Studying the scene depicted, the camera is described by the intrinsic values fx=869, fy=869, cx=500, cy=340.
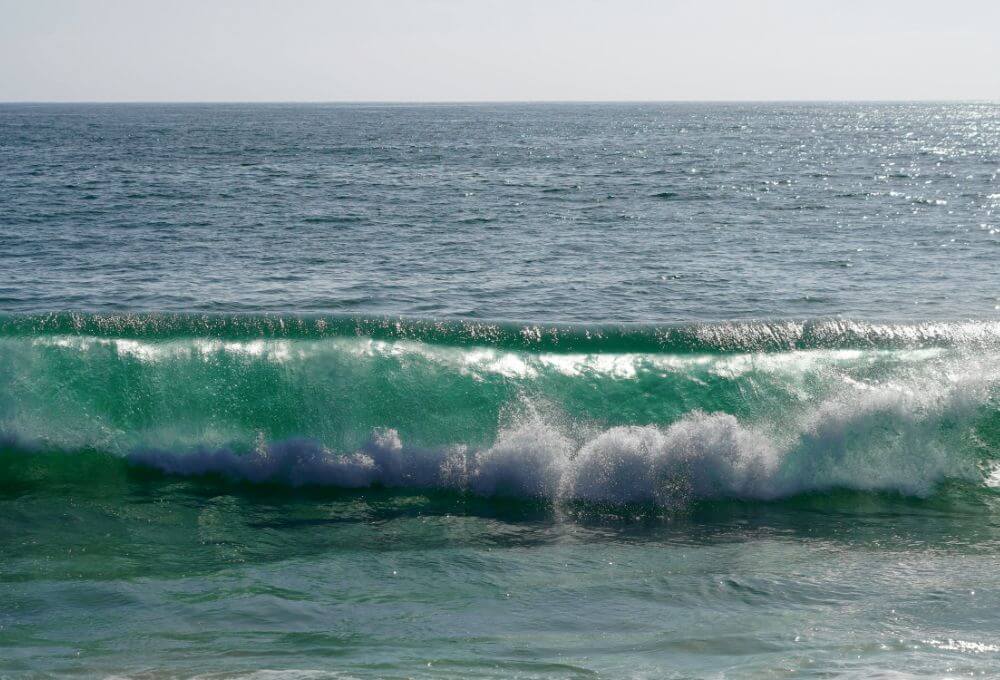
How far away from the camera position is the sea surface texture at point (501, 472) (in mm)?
5867

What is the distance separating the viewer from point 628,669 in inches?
210

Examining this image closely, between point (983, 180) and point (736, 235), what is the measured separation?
22.4 meters

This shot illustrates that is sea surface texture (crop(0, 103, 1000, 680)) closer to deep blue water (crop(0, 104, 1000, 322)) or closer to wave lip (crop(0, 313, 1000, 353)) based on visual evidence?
wave lip (crop(0, 313, 1000, 353))

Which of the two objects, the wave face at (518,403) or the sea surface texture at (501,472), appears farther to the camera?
the wave face at (518,403)

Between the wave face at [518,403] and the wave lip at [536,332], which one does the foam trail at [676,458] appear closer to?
the wave face at [518,403]

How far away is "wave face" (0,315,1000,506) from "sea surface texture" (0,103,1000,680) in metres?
0.03

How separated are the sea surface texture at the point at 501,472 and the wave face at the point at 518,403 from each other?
3 centimetres

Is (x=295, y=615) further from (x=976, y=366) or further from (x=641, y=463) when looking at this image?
(x=976, y=366)

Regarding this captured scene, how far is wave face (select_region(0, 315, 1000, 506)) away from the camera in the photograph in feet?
30.0

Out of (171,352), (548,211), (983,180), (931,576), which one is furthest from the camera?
(983,180)

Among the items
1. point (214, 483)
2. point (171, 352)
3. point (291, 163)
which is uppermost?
point (291, 163)

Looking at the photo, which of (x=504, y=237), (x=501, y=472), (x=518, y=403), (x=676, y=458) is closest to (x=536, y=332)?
(x=518, y=403)

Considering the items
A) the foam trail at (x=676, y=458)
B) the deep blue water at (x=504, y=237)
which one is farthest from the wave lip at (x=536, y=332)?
the deep blue water at (x=504, y=237)

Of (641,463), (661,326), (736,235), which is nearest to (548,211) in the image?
(736,235)
